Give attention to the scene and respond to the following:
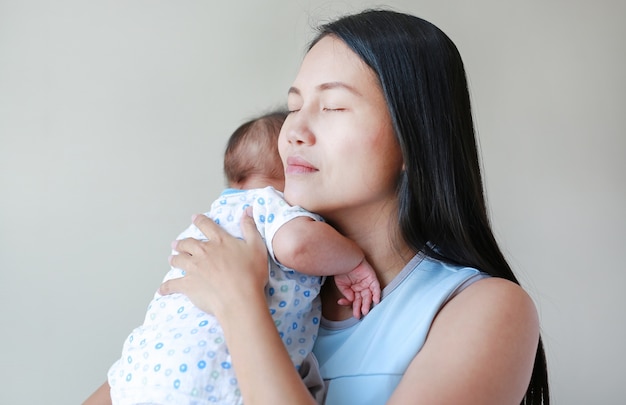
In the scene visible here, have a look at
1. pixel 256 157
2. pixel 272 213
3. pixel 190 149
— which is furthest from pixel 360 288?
pixel 190 149

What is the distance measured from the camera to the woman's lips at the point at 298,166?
1.19 meters

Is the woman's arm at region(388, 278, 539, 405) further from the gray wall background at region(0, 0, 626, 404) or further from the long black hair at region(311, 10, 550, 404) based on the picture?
the gray wall background at region(0, 0, 626, 404)

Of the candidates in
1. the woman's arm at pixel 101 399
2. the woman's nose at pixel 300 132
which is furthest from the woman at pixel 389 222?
the woman's arm at pixel 101 399

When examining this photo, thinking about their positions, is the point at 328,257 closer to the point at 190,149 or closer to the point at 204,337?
the point at 204,337

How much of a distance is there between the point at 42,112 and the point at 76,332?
0.76 metres

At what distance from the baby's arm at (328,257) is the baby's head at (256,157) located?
0.35 m

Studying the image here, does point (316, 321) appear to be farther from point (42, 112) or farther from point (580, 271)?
point (580, 271)

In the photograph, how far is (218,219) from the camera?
1.27 meters

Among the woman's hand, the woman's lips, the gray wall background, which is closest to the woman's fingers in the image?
the woman's hand

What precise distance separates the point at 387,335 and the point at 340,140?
0.36 meters

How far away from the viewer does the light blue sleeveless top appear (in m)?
1.09

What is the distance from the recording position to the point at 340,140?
1.16 metres

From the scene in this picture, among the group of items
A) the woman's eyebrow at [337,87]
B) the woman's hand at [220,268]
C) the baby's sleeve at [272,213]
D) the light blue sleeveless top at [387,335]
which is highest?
the woman's eyebrow at [337,87]

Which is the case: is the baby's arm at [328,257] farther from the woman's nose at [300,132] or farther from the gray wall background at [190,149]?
the gray wall background at [190,149]
